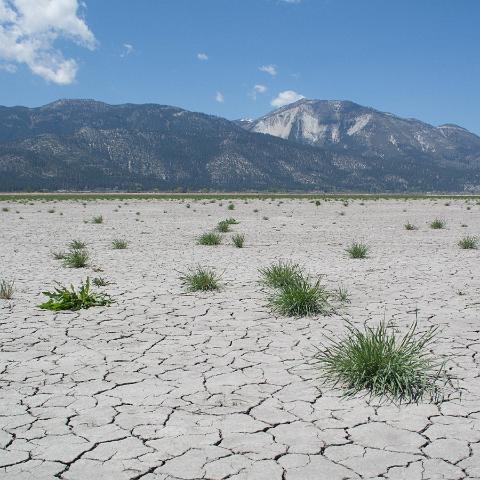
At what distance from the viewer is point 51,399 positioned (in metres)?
4.42

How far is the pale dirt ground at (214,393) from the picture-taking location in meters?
3.37

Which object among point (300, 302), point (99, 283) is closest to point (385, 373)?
point (300, 302)

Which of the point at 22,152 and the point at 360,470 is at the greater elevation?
the point at 22,152

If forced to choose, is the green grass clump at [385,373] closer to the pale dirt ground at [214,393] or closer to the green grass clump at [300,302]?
the pale dirt ground at [214,393]

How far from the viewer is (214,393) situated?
180 inches

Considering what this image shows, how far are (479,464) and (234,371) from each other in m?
2.41

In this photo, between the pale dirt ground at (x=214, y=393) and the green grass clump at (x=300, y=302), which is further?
the green grass clump at (x=300, y=302)

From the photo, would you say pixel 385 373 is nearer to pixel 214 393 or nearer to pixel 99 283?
pixel 214 393

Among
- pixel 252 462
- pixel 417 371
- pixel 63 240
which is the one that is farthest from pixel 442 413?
pixel 63 240

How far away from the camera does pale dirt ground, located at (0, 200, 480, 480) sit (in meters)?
3.37

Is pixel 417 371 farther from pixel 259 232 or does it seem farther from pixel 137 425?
pixel 259 232

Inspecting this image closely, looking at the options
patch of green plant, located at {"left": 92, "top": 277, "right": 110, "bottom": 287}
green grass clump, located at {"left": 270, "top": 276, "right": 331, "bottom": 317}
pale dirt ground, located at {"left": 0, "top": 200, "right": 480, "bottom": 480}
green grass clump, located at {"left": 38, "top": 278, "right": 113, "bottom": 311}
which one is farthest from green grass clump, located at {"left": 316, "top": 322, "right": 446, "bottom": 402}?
patch of green plant, located at {"left": 92, "top": 277, "right": 110, "bottom": 287}

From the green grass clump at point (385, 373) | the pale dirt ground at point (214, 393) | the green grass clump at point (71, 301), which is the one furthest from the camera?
the green grass clump at point (71, 301)

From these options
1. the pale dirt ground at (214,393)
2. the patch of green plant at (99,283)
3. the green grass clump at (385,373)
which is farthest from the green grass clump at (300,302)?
the patch of green plant at (99,283)
